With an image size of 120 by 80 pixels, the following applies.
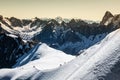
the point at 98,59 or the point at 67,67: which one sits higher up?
the point at 67,67

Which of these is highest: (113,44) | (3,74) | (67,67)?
(3,74)

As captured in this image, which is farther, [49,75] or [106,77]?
[49,75]

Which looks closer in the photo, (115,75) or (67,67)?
(115,75)

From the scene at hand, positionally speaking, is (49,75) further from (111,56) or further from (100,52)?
(111,56)

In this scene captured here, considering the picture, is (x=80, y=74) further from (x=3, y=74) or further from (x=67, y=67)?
(x=3, y=74)

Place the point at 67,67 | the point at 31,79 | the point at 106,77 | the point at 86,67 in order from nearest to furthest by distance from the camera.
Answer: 1. the point at 106,77
2. the point at 86,67
3. the point at 67,67
4. the point at 31,79

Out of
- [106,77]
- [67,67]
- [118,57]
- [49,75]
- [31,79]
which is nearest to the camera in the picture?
[106,77]

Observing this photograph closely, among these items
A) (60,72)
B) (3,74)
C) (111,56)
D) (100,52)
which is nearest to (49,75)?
(60,72)

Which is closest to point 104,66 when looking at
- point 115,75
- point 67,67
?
point 115,75

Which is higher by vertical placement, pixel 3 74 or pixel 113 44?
pixel 3 74
